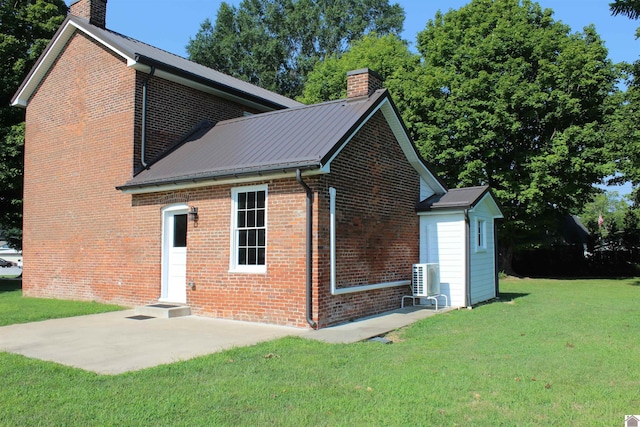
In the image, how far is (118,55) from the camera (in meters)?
14.3

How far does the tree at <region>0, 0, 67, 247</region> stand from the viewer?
20125 mm

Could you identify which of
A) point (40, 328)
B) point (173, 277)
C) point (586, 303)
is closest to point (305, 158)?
point (173, 277)

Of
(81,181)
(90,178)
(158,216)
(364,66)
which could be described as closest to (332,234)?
(158,216)

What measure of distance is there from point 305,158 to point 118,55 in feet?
24.9

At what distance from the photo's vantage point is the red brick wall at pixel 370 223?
10.5m

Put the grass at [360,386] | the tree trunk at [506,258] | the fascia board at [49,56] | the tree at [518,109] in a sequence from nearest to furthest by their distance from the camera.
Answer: the grass at [360,386], the fascia board at [49,56], the tree at [518,109], the tree trunk at [506,258]

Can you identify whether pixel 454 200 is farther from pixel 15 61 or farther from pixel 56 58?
pixel 15 61

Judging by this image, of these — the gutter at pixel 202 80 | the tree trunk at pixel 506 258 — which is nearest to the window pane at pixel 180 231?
the gutter at pixel 202 80

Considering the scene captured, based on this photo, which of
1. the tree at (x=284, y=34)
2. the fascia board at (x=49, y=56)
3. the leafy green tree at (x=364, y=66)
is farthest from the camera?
the tree at (x=284, y=34)

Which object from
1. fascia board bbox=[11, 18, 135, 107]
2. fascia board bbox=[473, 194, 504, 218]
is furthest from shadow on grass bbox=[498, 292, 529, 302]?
fascia board bbox=[11, 18, 135, 107]

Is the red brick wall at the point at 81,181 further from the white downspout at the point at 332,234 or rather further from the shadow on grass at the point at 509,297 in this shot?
the shadow on grass at the point at 509,297

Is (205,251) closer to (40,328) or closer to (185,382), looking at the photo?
(40,328)

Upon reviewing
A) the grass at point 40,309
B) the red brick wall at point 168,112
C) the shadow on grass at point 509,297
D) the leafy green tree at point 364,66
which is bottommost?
the shadow on grass at point 509,297

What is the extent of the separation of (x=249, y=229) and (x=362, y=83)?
464 cm
